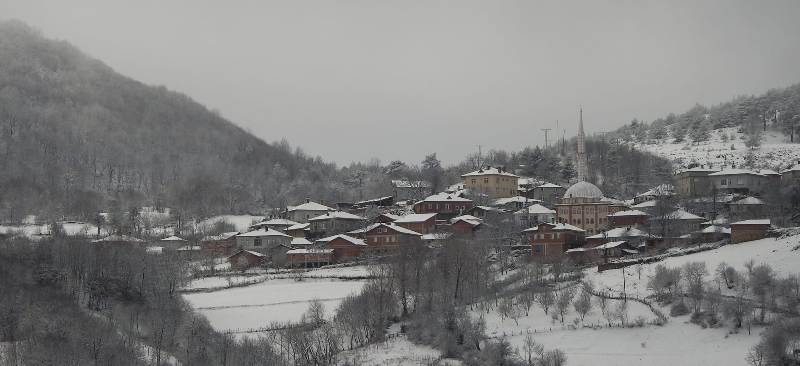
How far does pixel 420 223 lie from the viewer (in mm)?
81312

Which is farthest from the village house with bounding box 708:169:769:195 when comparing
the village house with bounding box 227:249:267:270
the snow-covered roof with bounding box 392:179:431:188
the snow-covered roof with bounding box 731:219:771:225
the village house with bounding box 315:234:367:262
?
the village house with bounding box 227:249:267:270

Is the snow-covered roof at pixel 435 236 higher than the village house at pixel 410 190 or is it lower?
lower

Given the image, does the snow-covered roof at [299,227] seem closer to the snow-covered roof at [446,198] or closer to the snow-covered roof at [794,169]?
the snow-covered roof at [446,198]

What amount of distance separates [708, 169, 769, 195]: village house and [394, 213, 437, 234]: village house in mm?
27488

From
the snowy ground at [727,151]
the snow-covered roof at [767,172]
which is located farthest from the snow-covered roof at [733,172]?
the snowy ground at [727,151]

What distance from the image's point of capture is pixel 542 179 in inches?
4373

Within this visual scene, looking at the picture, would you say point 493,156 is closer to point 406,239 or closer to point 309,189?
point 309,189

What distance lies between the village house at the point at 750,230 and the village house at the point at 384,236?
1011 inches

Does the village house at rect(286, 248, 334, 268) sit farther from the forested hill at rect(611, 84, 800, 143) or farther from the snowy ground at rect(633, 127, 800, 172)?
the forested hill at rect(611, 84, 800, 143)

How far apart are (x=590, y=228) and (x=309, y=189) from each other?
61.3 m

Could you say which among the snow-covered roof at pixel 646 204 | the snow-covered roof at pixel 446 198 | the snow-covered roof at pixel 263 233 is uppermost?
the snow-covered roof at pixel 446 198

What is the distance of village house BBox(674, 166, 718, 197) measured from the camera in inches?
3457

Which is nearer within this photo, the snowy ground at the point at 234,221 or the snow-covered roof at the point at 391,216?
the snow-covered roof at the point at 391,216

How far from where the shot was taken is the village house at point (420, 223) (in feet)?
266
